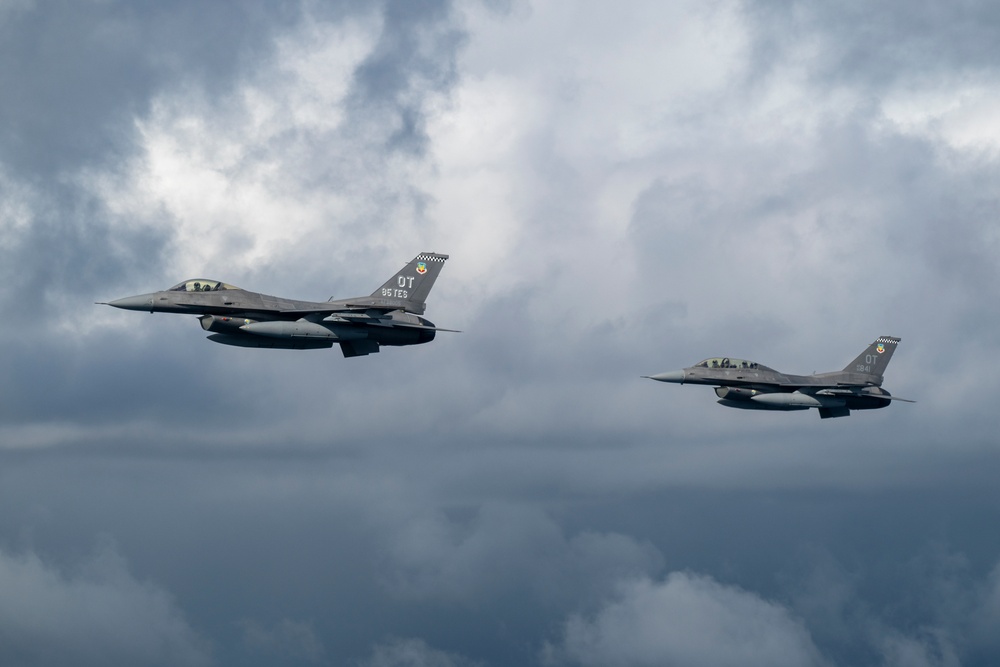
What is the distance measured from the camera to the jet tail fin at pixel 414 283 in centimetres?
11350

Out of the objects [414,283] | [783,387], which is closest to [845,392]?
[783,387]

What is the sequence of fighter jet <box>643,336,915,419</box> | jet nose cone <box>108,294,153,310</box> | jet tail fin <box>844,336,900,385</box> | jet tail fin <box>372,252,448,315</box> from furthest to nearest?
1. jet tail fin <box>844,336,900,385</box>
2. fighter jet <box>643,336,915,419</box>
3. jet tail fin <box>372,252,448,315</box>
4. jet nose cone <box>108,294,153,310</box>

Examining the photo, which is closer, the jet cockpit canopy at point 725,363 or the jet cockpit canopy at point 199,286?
the jet cockpit canopy at point 199,286

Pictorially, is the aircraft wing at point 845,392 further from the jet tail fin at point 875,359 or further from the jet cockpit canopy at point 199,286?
the jet cockpit canopy at point 199,286

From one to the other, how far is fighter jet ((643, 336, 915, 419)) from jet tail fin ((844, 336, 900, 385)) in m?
0.17

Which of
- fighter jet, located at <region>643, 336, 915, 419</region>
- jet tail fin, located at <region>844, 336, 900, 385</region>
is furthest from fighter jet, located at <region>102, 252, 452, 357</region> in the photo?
jet tail fin, located at <region>844, 336, 900, 385</region>

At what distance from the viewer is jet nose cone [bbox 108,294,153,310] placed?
105 metres

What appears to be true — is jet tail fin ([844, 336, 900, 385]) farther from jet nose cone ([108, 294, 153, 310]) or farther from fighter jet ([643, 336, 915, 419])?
jet nose cone ([108, 294, 153, 310])

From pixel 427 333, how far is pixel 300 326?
1064 cm

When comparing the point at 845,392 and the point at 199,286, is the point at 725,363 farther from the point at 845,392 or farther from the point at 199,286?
the point at 199,286

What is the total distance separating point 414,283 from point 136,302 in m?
A: 22.3

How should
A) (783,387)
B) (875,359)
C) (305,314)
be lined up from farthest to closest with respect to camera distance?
1. (875,359)
2. (783,387)
3. (305,314)

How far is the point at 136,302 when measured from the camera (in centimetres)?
10544

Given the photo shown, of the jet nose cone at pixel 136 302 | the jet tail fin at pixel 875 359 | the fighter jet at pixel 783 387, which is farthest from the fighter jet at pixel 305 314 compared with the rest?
the jet tail fin at pixel 875 359
